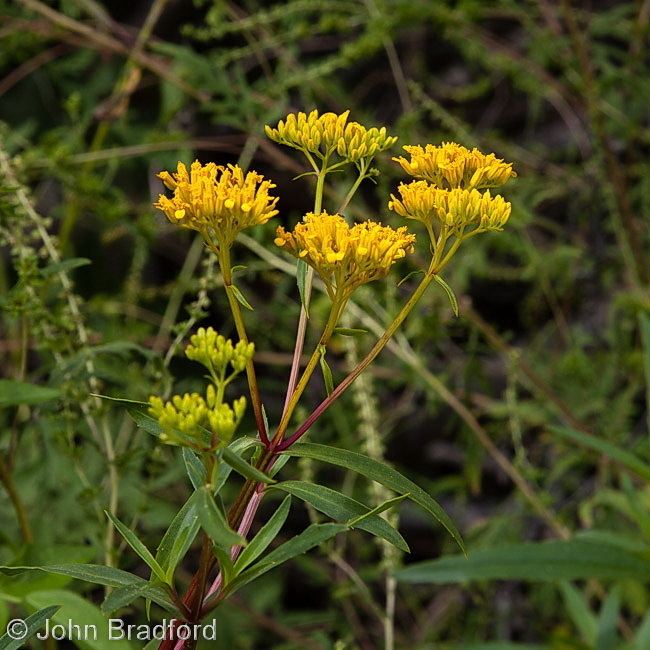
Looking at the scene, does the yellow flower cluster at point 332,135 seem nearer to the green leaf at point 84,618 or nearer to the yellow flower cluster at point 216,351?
the yellow flower cluster at point 216,351

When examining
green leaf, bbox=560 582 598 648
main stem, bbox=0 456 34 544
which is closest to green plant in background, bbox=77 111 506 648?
main stem, bbox=0 456 34 544

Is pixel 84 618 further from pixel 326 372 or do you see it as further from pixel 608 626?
pixel 608 626

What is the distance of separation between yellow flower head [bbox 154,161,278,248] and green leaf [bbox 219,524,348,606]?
0.85 ft

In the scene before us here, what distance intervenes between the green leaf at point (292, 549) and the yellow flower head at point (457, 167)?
331 mm

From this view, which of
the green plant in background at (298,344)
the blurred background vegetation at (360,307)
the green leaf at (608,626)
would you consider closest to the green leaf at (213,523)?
the green plant in background at (298,344)

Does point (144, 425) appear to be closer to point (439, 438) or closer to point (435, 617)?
point (435, 617)

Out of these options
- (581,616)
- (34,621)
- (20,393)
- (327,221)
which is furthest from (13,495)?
(581,616)

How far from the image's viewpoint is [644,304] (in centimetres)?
206

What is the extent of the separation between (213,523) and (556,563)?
91 cm

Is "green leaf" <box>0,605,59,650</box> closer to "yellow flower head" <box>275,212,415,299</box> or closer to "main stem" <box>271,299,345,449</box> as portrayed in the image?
"main stem" <box>271,299,345,449</box>

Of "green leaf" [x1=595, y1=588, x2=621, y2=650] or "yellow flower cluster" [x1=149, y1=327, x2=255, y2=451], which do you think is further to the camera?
"green leaf" [x1=595, y1=588, x2=621, y2=650]

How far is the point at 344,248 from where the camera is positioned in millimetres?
740

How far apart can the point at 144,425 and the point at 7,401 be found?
0.31 meters

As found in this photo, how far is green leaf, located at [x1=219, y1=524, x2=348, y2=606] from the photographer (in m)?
0.73
